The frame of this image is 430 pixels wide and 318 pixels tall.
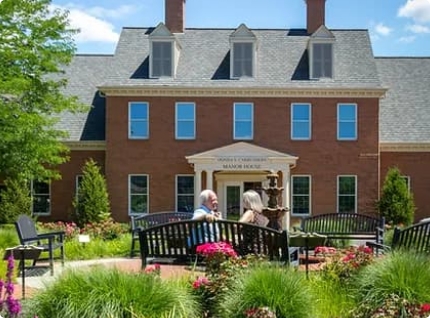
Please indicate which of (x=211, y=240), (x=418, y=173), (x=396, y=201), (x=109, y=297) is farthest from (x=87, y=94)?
(x=109, y=297)

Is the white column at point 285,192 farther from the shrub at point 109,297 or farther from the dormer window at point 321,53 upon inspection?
the shrub at point 109,297

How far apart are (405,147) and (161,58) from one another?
11428 mm

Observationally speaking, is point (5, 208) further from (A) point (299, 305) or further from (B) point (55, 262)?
(A) point (299, 305)

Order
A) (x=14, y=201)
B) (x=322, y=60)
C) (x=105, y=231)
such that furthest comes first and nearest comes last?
1. (x=322, y=60)
2. (x=14, y=201)
3. (x=105, y=231)

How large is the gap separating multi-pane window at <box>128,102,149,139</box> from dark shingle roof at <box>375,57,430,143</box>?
10484 millimetres

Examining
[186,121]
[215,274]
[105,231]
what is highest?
[186,121]

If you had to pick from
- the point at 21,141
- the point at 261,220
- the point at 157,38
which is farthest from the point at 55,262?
the point at 157,38

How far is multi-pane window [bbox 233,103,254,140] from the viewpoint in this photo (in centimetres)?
2750

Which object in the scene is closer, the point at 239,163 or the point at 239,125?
the point at 239,163

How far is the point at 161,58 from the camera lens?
91.4ft

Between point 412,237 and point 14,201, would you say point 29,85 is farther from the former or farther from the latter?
point 412,237

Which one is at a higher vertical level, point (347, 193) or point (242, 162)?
point (242, 162)

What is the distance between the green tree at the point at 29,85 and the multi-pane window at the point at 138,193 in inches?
151

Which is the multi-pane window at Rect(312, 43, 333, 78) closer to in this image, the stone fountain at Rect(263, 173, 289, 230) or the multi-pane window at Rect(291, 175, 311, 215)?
the multi-pane window at Rect(291, 175, 311, 215)
